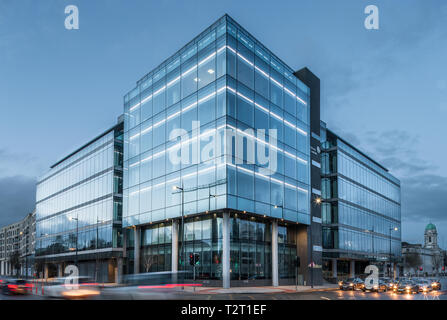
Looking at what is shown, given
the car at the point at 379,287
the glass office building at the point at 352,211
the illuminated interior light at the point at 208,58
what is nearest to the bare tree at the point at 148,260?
the illuminated interior light at the point at 208,58

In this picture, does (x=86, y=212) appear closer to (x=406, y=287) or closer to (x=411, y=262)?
(x=406, y=287)

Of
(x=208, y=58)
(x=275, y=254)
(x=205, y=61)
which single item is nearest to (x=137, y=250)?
(x=275, y=254)

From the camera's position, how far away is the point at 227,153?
46.0 m

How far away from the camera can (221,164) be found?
4600 centimetres

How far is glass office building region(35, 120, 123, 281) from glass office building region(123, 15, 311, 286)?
200 inches

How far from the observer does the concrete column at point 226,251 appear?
45.5m

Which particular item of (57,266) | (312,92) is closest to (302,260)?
(312,92)

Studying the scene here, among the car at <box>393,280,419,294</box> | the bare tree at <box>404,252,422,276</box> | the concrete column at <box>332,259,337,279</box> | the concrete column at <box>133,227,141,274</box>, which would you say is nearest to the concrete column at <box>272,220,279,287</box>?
the car at <box>393,280,419,294</box>

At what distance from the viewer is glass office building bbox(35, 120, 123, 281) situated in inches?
2635

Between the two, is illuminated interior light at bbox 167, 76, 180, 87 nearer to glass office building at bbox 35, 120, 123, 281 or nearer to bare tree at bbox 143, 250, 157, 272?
glass office building at bbox 35, 120, 123, 281

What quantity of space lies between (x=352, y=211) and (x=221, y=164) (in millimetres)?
39980

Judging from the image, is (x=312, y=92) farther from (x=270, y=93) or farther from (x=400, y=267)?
(x=400, y=267)

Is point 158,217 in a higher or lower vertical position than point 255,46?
lower

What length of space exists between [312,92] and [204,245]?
2941 cm
